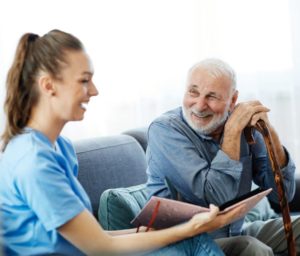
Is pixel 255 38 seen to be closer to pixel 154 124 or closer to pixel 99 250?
pixel 154 124

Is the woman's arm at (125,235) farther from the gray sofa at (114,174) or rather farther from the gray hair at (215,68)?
the gray hair at (215,68)

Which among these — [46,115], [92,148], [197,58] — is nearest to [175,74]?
[197,58]

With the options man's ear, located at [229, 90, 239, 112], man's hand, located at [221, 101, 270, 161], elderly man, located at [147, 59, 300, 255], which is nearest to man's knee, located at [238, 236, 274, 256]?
elderly man, located at [147, 59, 300, 255]

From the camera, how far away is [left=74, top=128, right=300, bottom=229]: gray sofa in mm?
2059

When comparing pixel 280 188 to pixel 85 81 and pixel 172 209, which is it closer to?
pixel 172 209

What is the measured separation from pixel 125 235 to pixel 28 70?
0.47m

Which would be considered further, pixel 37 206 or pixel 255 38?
pixel 255 38

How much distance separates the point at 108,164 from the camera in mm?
2322

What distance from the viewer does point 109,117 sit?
3.15 metres

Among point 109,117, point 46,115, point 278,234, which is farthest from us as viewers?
point 109,117

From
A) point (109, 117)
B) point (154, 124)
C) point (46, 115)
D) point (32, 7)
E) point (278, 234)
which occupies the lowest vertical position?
point (278, 234)

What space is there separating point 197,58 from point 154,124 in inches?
48.3

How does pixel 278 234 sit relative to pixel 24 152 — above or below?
below

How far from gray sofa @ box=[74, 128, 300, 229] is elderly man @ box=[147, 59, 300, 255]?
0.11 m
